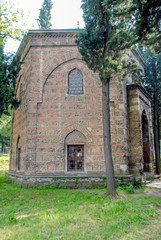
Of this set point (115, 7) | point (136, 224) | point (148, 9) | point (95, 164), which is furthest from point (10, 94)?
point (136, 224)

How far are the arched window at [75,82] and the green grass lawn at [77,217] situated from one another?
4.89 m

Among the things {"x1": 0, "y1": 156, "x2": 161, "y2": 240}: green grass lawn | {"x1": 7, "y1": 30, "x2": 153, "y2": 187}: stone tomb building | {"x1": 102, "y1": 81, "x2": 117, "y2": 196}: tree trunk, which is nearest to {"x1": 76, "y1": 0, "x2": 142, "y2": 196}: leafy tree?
{"x1": 102, "y1": 81, "x2": 117, "y2": 196}: tree trunk

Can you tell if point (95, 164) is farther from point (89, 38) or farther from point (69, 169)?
point (89, 38)

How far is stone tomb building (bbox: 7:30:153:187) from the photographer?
30.7 ft

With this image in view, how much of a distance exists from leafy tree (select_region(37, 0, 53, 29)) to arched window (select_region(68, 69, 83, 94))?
12275mm

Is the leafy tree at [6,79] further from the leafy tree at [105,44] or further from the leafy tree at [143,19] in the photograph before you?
the leafy tree at [143,19]

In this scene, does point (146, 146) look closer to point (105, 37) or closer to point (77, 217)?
point (105, 37)

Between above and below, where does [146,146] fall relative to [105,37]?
below

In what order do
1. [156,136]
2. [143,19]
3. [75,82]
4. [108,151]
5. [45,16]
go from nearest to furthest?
[143,19], [108,151], [75,82], [156,136], [45,16]

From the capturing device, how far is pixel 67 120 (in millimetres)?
9773

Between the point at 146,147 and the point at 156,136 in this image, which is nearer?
the point at 146,147

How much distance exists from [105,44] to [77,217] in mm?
5852

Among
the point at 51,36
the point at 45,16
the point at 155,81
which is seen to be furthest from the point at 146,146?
the point at 45,16

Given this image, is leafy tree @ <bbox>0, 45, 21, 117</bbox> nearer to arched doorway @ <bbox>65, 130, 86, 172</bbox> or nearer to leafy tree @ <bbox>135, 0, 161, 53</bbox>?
arched doorway @ <bbox>65, 130, 86, 172</bbox>
